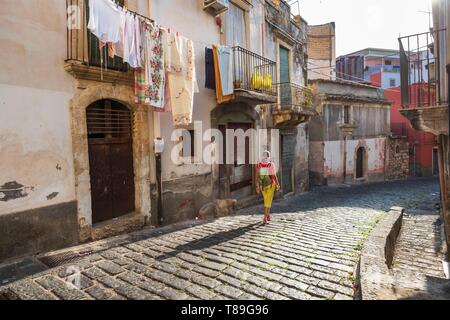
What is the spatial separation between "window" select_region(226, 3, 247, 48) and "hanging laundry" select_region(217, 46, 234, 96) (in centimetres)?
151

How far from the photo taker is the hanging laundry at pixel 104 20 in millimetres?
4953

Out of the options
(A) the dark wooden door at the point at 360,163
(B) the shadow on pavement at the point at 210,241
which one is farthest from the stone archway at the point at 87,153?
(A) the dark wooden door at the point at 360,163

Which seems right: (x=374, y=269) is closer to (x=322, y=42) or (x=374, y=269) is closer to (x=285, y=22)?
(x=285, y=22)

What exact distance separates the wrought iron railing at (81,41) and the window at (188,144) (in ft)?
8.99

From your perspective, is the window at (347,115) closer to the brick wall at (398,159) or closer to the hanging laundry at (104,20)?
the brick wall at (398,159)

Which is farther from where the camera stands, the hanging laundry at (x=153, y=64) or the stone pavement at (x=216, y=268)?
the hanging laundry at (x=153, y=64)

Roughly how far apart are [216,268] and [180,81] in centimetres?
447

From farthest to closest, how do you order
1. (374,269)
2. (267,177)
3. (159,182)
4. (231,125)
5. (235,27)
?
1. (235,27)
2. (231,125)
3. (159,182)
4. (267,177)
5. (374,269)

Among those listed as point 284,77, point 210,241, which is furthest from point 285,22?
point 210,241

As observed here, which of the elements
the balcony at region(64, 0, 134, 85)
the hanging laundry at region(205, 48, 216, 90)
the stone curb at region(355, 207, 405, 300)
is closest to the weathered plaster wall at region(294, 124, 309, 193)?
the hanging laundry at region(205, 48, 216, 90)

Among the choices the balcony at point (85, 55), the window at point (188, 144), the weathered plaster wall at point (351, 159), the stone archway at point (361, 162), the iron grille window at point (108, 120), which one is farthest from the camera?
the stone archway at point (361, 162)

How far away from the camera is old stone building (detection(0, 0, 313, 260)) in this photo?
462 cm

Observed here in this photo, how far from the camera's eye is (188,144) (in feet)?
26.1

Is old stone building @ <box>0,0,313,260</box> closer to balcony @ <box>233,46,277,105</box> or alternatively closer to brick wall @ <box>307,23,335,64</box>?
balcony @ <box>233,46,277,105</box>
